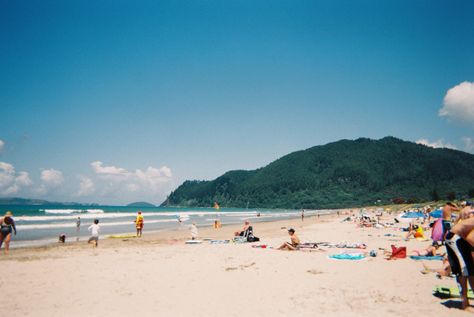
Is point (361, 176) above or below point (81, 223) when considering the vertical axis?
above

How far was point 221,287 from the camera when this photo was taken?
795 cm

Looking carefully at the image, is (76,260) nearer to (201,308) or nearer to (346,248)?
(201,308)

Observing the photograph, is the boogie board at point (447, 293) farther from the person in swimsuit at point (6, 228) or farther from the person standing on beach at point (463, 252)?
the person in swimsuit at point (6, 228)

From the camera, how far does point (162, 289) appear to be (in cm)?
782

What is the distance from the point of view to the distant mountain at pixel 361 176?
453 feet

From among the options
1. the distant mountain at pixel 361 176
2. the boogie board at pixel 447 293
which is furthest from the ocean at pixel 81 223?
the distant mountain at pixel 361 176

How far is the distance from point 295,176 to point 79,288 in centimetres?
17581

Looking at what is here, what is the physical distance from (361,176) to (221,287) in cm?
16211

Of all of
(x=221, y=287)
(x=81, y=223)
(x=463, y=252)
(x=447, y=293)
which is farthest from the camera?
(x=81, y=223)

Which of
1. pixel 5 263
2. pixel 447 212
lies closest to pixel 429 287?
pixel 447 212

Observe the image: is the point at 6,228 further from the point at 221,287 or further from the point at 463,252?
the point at 463,252

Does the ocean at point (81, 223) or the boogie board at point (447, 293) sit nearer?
the boogie board at point (447, 293)

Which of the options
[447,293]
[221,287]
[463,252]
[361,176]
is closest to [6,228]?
[221,287]

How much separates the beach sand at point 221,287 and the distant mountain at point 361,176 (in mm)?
132515
